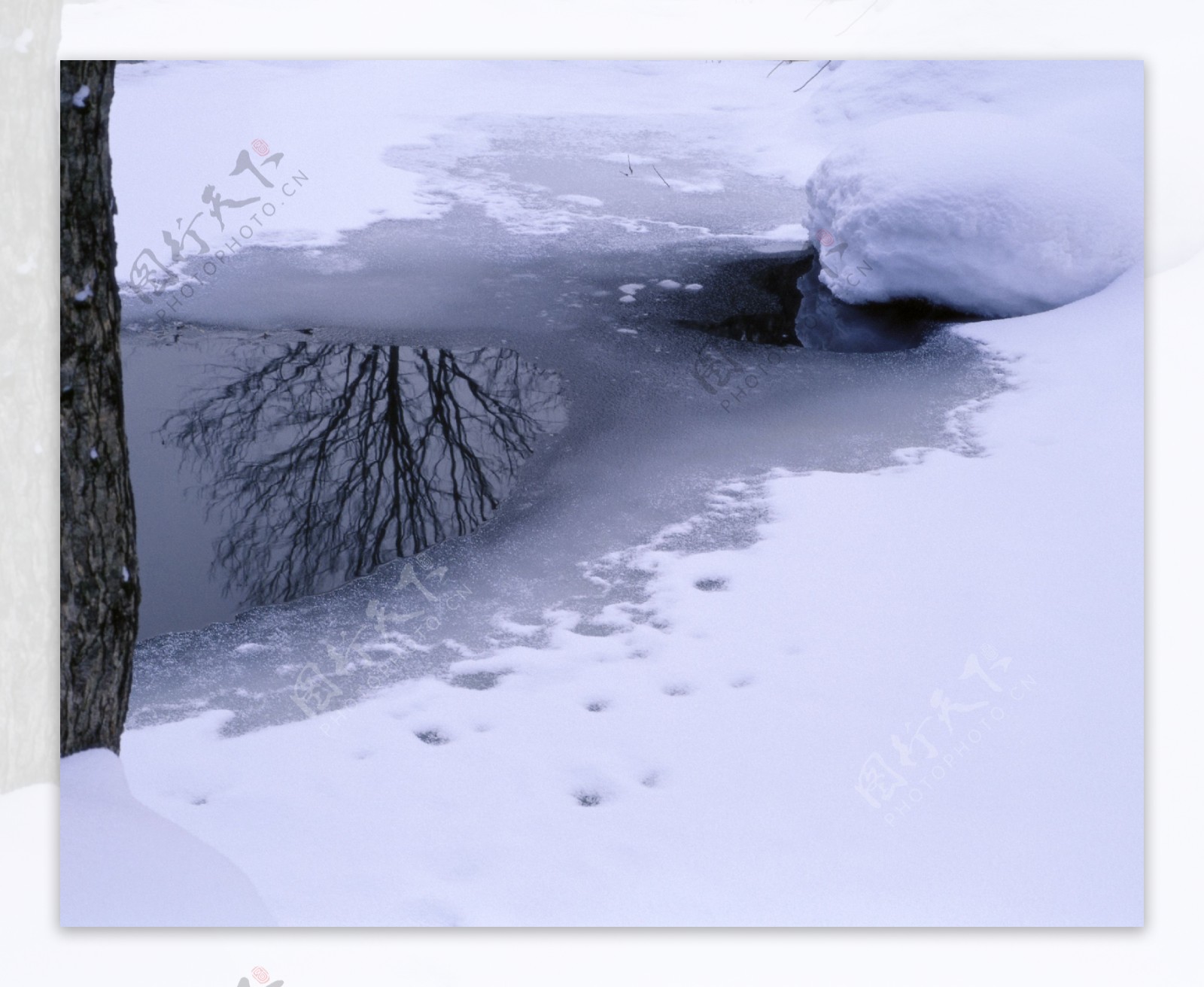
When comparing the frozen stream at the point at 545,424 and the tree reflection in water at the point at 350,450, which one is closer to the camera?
the frozen stream at the point at 545,424

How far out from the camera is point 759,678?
2031 mm

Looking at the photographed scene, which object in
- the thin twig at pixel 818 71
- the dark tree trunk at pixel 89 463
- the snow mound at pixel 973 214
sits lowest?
the dark tree trunk at pixel 89 463

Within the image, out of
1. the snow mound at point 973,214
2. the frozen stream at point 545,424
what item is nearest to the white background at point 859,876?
the snow mound at point 973,214

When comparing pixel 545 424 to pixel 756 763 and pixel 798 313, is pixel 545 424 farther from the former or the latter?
pixel 756 763

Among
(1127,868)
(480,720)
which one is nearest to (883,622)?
(1127,868)

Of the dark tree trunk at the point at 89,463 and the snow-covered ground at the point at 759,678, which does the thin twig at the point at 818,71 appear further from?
the dark tree trunk at the point at 89,463

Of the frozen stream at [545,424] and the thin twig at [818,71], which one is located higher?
the thin twig at [818,71]

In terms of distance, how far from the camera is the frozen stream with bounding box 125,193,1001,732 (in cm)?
209

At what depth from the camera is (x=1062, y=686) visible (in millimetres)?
2059

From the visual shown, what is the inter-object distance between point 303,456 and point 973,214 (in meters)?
1.61

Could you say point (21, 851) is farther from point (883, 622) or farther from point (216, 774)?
point (883, 622)

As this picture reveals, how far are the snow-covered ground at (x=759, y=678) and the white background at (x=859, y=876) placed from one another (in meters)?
0.05

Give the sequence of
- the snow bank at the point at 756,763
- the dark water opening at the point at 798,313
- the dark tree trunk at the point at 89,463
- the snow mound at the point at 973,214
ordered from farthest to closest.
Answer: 1. the dark water opening at the point at 798,313
2. the snow mound at the point at 973,214
3. the dark tree trunk at the point at 89,463
4. the snow bank at the point at 756,763

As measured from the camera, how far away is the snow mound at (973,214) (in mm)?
2295
